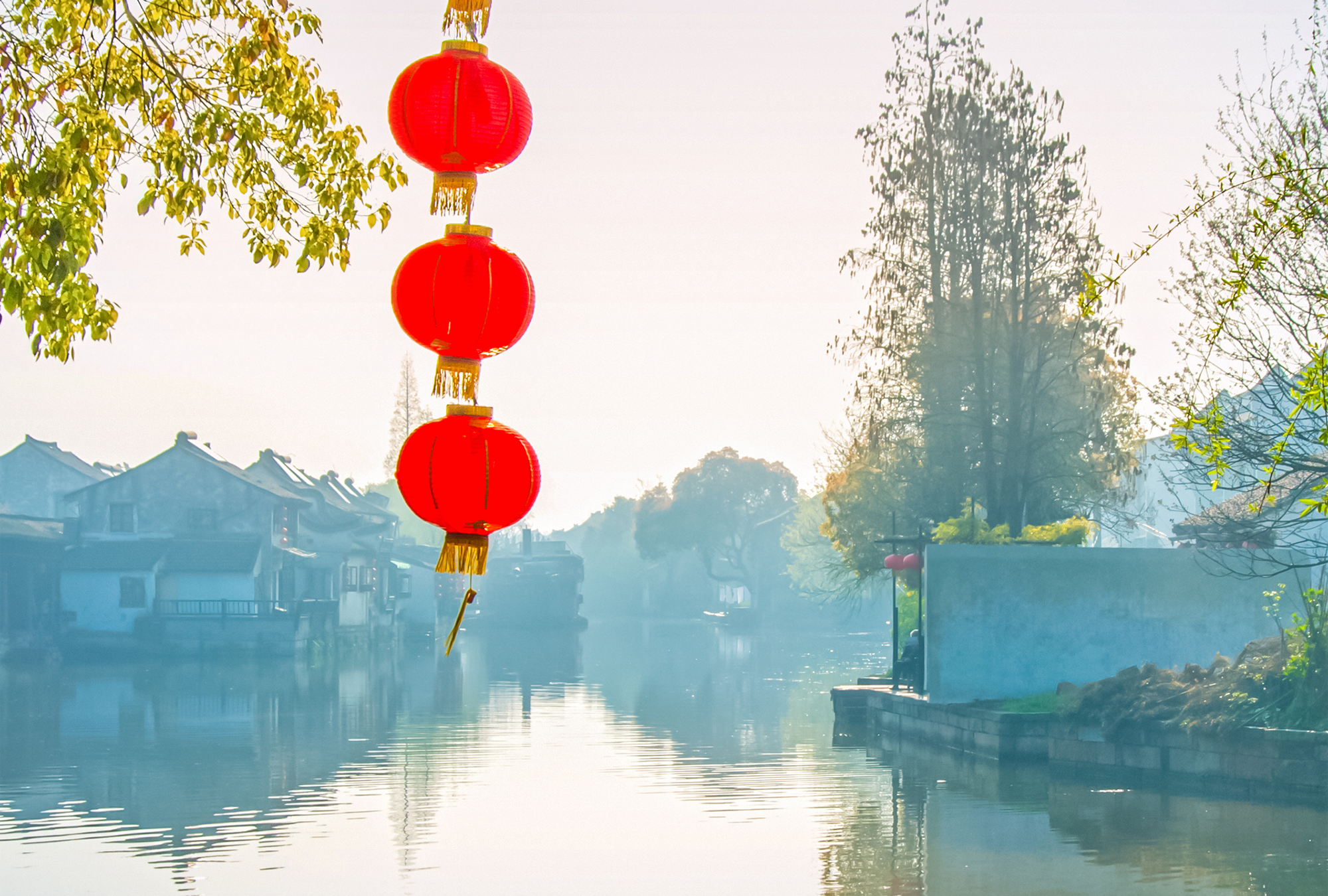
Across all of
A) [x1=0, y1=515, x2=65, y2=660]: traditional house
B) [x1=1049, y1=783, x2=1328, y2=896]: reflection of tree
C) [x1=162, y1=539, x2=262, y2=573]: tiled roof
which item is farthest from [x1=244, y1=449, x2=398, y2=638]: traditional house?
[x1=1049, y1=783, x2=1328, y2=896]: reflection of tree

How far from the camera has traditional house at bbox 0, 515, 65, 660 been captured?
153 feet

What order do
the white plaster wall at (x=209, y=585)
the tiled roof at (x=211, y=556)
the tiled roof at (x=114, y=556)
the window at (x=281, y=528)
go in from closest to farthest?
the tiled roof at (x=114, y=556), the tiled roof at (x=211, y=556), the white plaster wall at (x=209, y=585), the window at (x=281, y=528)

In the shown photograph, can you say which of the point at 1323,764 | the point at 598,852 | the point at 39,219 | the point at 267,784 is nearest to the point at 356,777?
the point at 267,784

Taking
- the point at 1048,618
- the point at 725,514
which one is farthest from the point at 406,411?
the point at 1048,618

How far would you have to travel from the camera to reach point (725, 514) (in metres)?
81.8

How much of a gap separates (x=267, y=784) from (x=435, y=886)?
6.63m

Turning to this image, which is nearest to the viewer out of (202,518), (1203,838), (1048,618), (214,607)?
(1203,838)

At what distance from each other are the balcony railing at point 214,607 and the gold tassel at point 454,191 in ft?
149

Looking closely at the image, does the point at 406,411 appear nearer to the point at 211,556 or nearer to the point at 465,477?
the point at 211,556

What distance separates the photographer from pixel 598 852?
572 inches

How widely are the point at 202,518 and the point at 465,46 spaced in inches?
1980

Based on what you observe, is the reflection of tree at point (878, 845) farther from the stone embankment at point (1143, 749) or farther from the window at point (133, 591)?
the window at point (133, 591)

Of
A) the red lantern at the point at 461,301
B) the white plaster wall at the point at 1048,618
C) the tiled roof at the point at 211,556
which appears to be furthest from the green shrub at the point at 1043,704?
the tiled roof at the point at 211,556

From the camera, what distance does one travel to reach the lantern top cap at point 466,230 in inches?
207
